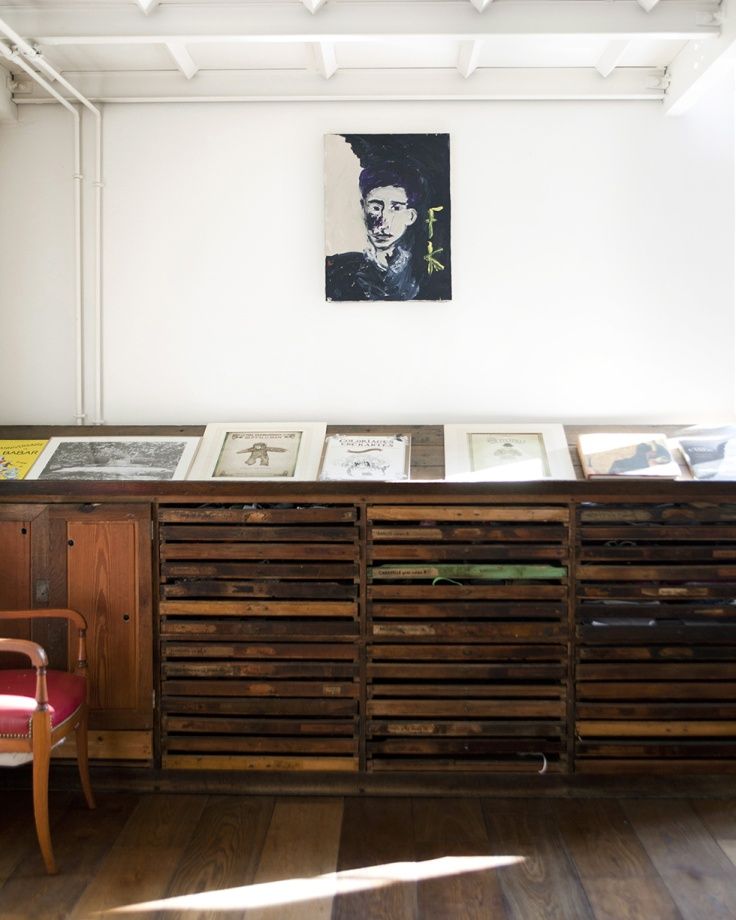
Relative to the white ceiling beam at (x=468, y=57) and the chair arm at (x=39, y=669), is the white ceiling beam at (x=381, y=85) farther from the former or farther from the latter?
the chair arm at (x=39, y=669)

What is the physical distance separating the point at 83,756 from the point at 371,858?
1156 mm

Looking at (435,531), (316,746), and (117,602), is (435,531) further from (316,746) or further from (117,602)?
(117,602)

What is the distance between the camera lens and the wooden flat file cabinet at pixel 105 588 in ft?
10.6

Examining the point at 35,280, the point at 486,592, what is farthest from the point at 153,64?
the point at 486,592

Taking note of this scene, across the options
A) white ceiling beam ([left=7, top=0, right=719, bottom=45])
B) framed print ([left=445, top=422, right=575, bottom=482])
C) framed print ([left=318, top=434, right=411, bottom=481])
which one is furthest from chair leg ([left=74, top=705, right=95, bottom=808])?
white ceiling beam ([left=7, top=0, right=719, bottom=45])

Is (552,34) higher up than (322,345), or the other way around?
(552,34)

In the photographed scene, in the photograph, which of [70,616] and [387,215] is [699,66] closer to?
[387,215]

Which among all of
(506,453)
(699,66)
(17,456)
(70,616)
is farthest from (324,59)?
(70,616)

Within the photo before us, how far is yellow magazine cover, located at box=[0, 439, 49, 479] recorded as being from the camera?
3.38 meters

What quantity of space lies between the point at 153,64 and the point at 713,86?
2591mm

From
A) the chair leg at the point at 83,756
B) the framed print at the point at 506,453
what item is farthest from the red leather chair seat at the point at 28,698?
the framed print at the point at 506,453

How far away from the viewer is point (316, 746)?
3.21m

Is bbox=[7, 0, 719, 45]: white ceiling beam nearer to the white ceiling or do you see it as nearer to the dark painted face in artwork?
the white ceiling

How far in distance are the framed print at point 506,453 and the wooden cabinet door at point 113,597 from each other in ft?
4.30
